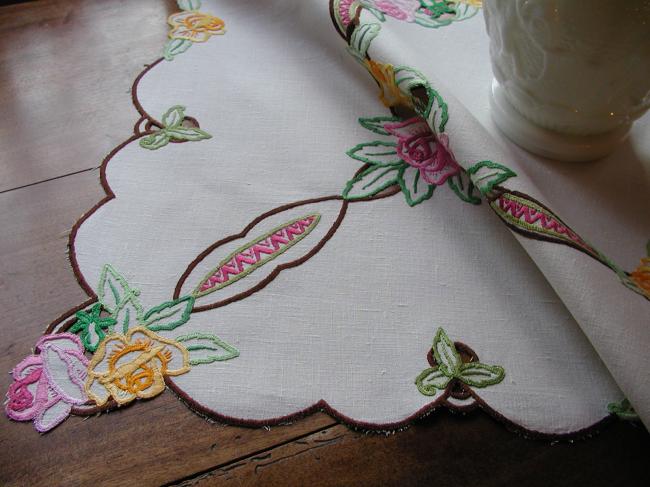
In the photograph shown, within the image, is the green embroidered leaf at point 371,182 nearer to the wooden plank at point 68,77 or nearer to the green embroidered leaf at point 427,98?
the green embroidered leaf at point 427,98

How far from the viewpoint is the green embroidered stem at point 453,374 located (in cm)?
42

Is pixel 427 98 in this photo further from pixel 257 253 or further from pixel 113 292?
pixel 113 292

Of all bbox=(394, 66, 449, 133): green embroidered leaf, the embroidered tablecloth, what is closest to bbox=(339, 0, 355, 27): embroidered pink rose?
the embroidered tablecloth

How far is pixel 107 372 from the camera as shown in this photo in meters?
0.43

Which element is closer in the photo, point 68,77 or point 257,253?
point 257,253

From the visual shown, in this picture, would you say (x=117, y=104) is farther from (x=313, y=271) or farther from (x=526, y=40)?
(x=526, y=40)

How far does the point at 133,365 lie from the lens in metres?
0.43

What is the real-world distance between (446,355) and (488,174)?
0.55 feet

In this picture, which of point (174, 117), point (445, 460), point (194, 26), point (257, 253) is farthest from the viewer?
point (194, 26)

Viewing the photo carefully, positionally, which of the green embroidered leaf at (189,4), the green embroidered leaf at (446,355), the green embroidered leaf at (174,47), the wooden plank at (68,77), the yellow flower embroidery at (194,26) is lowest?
the wooden plank at (68,77)

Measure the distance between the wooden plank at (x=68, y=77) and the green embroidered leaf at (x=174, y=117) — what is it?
0.13 ft

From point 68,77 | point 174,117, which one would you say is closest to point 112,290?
point 174,117

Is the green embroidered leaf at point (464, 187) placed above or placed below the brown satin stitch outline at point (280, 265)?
above

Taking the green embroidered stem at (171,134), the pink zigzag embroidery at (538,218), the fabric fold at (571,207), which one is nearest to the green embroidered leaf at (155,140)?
the green embroidered stem at (171,134)
